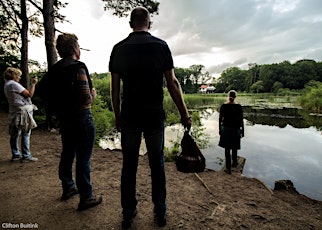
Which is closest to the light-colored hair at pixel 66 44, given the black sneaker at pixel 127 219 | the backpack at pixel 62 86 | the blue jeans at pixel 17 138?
the backpack at pixel 62 86

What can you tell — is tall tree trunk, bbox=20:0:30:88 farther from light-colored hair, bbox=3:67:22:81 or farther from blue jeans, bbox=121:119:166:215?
blue jeans, bbox=121:119:166:215

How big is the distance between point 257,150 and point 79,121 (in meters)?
8.42

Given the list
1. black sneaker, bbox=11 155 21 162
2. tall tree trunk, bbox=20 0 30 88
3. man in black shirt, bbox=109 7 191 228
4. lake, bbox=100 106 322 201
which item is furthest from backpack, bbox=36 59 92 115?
tall tree trunk, bbox=20 0 30 88

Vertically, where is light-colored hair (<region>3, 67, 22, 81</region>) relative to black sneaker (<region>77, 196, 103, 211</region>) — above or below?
above

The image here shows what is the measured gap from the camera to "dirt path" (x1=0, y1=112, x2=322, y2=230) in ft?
7.39

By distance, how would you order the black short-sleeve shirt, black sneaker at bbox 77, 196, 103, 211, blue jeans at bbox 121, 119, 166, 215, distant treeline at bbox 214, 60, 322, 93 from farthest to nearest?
1. distant treeline at bbox 214, 60, 322, 93
2. black sneaker at bbox 77, 196, 103, 211
3. blue jeans at bbox 121, 119, 166, 215
4. the black short-sleeve shirt

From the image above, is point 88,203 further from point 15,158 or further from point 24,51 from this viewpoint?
point 24,51

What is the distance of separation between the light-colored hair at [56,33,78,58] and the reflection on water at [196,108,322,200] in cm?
545

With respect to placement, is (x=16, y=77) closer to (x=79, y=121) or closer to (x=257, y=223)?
(x=79, y=121)

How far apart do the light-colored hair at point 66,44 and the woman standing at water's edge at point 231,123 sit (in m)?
3.46

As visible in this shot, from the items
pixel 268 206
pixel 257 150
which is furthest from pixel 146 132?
pixel 257 150

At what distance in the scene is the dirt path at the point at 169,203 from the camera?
7.39ft

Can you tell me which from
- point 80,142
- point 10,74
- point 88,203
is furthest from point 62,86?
point 10,74

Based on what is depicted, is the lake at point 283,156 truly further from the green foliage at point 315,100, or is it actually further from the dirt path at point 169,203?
the green foliage at point 315,100
